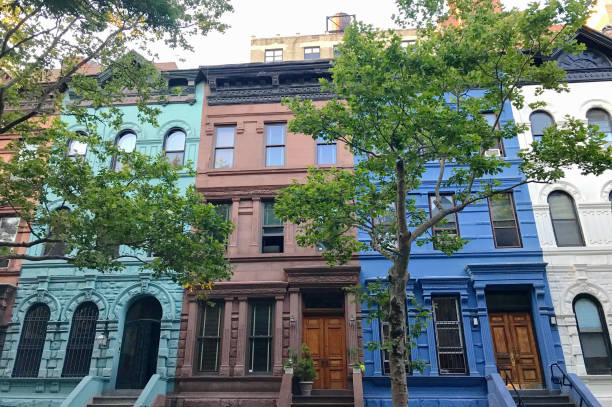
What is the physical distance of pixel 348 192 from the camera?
10.9m

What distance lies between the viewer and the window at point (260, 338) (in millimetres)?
14188

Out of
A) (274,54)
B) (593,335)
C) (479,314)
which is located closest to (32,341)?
(479,314)

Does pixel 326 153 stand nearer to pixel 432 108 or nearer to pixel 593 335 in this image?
pixel 432 108

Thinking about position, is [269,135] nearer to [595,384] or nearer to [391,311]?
[391,311]

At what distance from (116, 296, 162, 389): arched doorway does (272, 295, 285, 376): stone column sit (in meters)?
4.02

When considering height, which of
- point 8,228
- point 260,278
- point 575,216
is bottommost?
point 260,278

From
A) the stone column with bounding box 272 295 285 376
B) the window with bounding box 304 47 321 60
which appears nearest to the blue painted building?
the stone column with bounding box 272 295 285 376

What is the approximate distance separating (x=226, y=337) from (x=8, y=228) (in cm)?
927

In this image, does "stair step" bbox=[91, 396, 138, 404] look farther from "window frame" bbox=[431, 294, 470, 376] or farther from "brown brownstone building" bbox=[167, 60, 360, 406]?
"window frame" bbox=[431, 294, 470, 376]

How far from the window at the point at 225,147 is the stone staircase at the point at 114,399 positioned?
805 cm

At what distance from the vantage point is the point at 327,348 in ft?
46.7

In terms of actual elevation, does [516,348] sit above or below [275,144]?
below

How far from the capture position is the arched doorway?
14.7 meters

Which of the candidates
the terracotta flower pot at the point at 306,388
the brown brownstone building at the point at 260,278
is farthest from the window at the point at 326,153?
the terracotta flower pot at the point at 306,388
